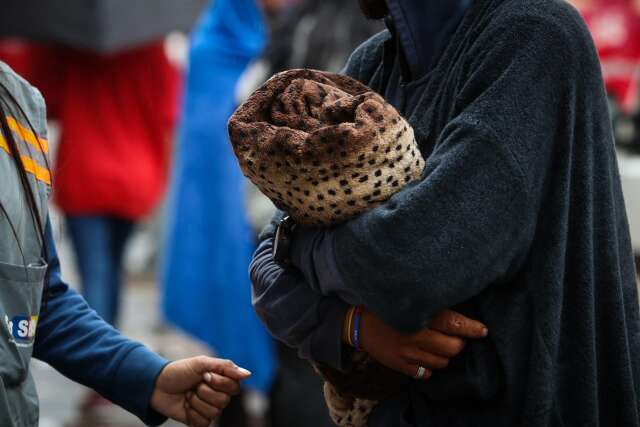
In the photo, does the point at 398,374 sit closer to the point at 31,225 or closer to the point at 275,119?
the point at 275,119

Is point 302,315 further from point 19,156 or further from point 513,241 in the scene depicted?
point 19,156

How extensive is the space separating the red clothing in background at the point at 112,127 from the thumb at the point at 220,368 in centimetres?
297

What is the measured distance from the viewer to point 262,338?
448cm

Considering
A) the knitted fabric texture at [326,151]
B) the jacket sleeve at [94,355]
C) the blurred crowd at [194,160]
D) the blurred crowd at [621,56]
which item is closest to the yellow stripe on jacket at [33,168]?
the jacket sleeve at [94,355]

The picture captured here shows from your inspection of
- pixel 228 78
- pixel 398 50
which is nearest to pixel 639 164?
pixel 228 78

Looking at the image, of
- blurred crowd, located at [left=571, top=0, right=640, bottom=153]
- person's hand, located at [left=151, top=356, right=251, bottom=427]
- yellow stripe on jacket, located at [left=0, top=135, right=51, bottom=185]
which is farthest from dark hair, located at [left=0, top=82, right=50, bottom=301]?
blurred crowd, located at [left=571, top=0, right=640, bottom=153]

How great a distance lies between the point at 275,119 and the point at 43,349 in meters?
0.74

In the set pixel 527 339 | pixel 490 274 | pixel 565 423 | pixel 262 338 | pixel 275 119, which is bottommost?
pixel 262 338

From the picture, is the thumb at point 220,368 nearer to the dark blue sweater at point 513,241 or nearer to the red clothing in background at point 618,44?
the dark blue sweater at point 513,241

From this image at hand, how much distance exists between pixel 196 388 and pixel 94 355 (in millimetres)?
225

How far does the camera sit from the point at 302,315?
76.4 inches

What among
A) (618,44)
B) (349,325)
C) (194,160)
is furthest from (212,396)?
(618,44)

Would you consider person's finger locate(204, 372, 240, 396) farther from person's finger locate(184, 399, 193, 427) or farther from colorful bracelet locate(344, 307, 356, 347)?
colorful bracelet locate(344, 307, 356, 347)

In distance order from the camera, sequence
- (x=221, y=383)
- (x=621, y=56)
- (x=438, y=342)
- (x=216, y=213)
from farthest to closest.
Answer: (x=621, y=56) < (x=216, y=213) < (x=221, y=383) < (x=438, y=342)
